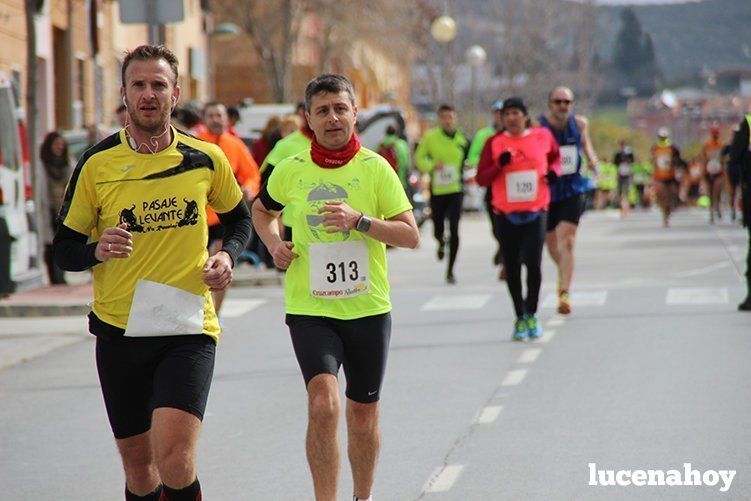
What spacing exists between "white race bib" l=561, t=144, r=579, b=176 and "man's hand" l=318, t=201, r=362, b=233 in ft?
26.8

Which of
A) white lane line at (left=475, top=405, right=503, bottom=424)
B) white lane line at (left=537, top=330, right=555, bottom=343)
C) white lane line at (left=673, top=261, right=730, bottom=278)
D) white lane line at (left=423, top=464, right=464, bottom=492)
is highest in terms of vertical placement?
white lane line at (left=423, top=464, right=464, bottom=492)

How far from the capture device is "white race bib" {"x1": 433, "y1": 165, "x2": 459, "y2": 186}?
18.9 metres

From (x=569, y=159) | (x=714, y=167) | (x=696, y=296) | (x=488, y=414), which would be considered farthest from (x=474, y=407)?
(x=714, y=167)

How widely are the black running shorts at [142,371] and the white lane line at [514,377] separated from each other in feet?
16.9

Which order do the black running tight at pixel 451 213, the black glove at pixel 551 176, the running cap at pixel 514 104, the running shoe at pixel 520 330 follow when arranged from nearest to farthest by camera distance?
1. the running cap at pixel 514 104
2. the black glove at pixel 551 176
3. the running shoe at pixel 520 330
4. the black running tight at pixel 451 213

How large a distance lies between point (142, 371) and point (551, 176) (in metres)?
7.56

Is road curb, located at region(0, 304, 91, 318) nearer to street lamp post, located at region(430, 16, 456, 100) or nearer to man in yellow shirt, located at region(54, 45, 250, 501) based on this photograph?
man in yellow shirt, located at region(54, 45, 250, 501)

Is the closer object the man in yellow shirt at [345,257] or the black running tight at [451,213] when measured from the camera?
the man in yellow shirt at [345,257]

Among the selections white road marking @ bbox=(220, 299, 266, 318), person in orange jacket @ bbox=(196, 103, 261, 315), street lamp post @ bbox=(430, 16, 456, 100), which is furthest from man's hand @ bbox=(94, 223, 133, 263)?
street lamp post @ bbox=(430, 16, 456, 100)

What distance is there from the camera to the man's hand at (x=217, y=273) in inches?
212

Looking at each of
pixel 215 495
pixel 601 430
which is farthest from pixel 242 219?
pixel 601 430

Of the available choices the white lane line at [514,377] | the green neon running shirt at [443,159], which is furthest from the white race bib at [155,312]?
the green neon running shirt at [443,159]

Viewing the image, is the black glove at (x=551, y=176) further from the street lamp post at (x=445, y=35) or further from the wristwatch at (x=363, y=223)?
the street lamp post at (x=445, y=35)

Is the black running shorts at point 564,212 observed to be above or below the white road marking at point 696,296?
above
